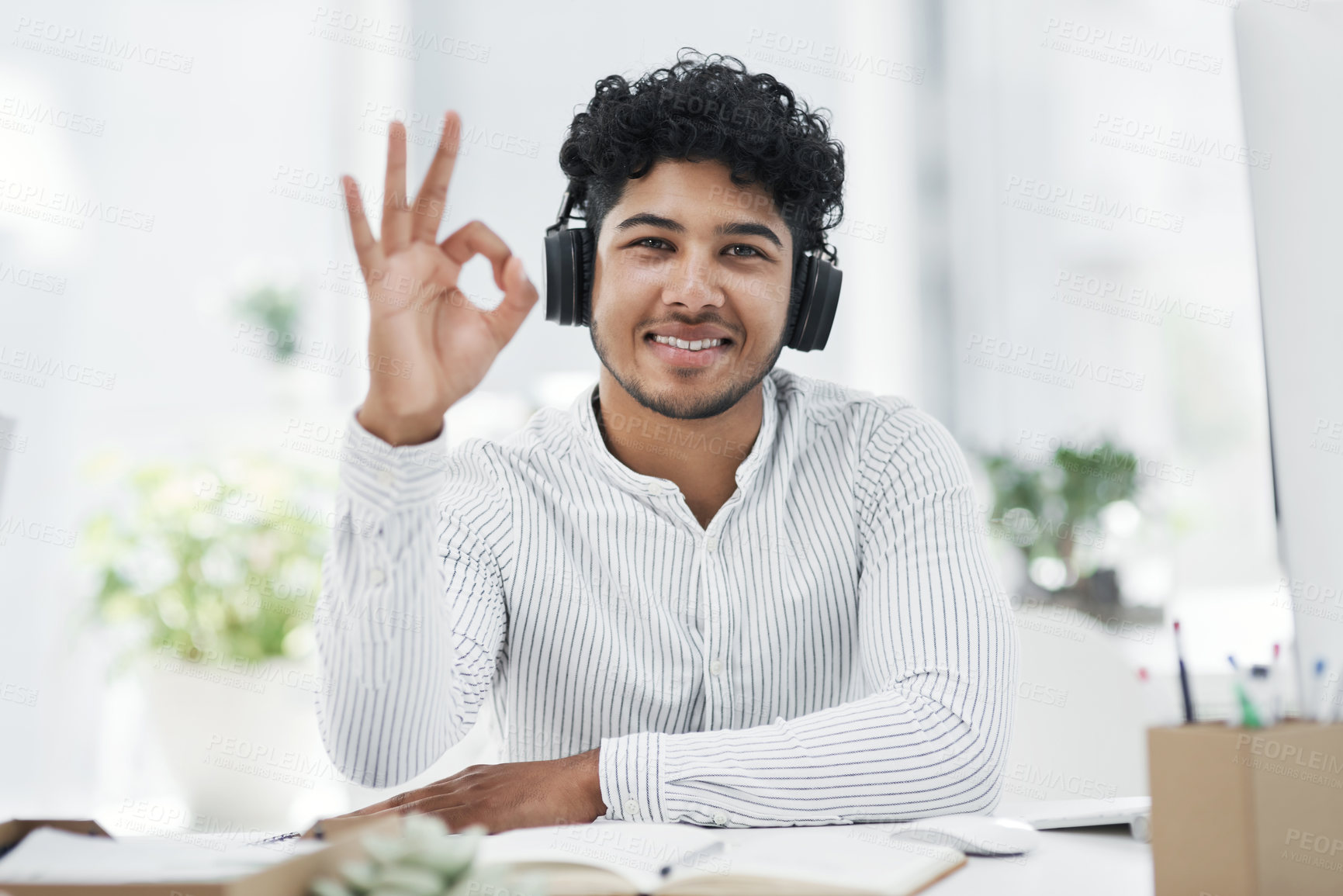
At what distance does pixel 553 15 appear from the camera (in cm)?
301

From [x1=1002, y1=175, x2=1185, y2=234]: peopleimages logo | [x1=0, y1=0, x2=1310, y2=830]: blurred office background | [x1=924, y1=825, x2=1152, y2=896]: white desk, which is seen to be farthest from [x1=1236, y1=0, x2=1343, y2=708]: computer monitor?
[x1=1002, y1=175, x2=1185, y2=234]: peopleimages logo

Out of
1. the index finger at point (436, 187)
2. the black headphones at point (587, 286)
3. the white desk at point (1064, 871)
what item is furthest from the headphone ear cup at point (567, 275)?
the white desk at point (1064, 871)

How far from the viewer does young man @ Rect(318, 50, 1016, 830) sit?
0.91m

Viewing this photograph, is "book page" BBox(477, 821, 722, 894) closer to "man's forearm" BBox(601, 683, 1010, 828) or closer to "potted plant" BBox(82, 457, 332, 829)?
"man's forearm" BBox(601, 683, 1010, 828)

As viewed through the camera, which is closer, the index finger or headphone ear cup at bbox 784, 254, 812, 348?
the index finger

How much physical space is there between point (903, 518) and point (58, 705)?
7.57 ft

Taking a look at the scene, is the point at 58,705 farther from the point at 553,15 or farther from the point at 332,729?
the point at 553,15

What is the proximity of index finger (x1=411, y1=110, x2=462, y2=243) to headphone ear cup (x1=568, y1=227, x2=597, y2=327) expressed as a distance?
419mm

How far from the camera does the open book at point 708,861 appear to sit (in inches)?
22.4

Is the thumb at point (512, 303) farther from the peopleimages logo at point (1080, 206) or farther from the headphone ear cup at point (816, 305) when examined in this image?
the peopleimages logo at point (1080, 206)

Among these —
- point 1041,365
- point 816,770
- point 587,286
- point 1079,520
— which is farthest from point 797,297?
point 1041,365

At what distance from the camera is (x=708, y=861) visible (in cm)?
64

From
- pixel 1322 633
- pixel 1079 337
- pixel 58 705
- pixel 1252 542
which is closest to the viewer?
pixel 1322 633

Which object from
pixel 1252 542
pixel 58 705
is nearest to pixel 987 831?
pixel 1252 542
